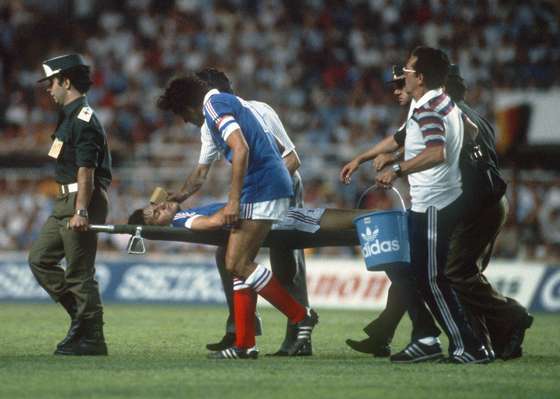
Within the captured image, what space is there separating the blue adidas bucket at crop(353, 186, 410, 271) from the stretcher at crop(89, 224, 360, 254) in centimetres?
65

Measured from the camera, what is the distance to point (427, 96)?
28.9 feet

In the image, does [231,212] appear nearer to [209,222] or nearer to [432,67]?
[209,222]

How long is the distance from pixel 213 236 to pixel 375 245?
130 cm

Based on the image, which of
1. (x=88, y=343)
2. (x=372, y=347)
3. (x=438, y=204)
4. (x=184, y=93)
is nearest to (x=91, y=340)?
(x=88, y=343)

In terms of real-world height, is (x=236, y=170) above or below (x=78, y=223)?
above

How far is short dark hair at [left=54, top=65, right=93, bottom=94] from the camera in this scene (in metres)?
9.80

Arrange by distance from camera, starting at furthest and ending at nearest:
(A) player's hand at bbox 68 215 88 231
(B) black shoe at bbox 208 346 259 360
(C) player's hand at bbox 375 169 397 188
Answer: (A) player's hand at bbox 68 215 88 231 < (B) black shoe at bbox 208 346 259 360 < (C) player's hand at bbox 375 169 397 188

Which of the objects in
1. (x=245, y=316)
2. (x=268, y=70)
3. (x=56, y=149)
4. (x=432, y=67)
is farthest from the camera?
(x=268, y=70)

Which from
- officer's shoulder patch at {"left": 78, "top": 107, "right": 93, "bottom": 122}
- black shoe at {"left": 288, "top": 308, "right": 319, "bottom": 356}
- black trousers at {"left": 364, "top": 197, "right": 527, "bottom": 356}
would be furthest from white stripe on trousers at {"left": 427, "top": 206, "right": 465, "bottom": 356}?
officer's shoulder patch at {"left": 78, "top": 107, "right": 93, "bottom": 122}

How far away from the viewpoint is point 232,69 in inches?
938

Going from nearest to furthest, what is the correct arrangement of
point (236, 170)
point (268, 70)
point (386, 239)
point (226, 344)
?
point (236, 170), point (386, 239), point (226, 344), point (268, 70)

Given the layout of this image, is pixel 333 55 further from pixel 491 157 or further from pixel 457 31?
pixel 491 157

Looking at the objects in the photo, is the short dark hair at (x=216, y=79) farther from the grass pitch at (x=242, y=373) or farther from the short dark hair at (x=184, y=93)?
the grass pitch at (x=242, y=373)

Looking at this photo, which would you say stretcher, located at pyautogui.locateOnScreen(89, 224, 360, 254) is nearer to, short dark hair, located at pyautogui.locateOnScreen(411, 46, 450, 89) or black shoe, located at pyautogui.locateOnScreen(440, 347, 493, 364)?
black shoe, located at pyautogui.locateOnScreen(440, 347, 493, 364)
